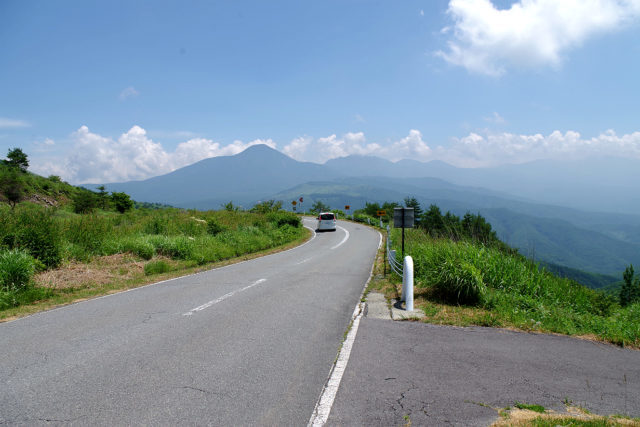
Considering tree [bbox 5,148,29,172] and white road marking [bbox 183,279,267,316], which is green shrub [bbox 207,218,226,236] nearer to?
white road marking [bbox 183,279,267,316]

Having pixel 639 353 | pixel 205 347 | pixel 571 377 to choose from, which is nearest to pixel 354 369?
pixel 205 347

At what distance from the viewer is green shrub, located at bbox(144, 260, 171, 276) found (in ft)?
36.4

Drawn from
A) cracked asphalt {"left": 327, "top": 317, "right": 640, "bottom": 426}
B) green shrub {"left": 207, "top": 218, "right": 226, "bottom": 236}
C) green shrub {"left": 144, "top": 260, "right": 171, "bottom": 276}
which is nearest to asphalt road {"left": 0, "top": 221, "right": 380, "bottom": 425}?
cracked asphalt {"left": 327, "top": 317, "right": 640, "bottom": 426}

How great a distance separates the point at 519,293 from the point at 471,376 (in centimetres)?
463

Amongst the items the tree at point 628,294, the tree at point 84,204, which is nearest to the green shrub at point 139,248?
the tree at point 628,294

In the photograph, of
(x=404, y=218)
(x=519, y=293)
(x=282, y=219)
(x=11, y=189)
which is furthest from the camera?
(x=282, y=219)

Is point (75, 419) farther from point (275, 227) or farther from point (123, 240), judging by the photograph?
point (275, 227)

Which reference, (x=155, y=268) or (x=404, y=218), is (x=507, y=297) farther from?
(x=155, y=268)

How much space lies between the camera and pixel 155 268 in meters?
11.3

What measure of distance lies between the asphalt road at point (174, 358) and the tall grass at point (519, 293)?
2190 millimetres

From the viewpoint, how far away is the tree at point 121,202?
125 feet

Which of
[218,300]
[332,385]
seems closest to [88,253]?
[218,300]

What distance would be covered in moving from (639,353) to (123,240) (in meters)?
14.9

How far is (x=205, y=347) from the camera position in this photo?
14.9ft
